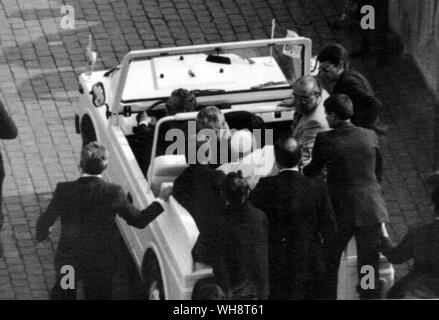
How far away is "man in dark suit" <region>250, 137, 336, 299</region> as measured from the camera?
33.6 feet

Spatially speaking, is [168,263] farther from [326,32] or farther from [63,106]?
[326,32]

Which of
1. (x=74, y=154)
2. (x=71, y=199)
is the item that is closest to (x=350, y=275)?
(x=71, y=199)

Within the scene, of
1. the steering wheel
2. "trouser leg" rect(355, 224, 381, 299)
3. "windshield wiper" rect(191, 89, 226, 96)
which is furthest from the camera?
"windshield wiper" rect(191, 89, 226, 96)

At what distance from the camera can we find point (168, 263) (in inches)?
415

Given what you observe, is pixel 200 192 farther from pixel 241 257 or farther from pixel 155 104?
pixel 155 104

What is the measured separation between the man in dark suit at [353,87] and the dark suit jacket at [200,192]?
156 cm

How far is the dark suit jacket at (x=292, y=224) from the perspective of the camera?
10.2 metres

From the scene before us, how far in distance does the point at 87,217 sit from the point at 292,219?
5.18ft

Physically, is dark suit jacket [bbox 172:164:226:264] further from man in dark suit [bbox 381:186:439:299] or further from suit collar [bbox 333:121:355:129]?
man in dark suit [bbox 381:186:439:299]

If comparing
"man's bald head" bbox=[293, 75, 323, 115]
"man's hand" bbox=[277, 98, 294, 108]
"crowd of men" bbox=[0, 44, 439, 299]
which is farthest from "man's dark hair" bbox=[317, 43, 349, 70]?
"man's bald head" bbox=[293, 75, 323, 115]

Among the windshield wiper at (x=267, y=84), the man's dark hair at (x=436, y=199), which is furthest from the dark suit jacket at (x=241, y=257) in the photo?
the windshield wiper at (x=267, y=84)

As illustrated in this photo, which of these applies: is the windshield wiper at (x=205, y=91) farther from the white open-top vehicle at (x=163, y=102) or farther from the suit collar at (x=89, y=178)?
the suit collar at (x=89, y=178)
